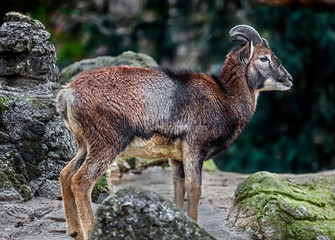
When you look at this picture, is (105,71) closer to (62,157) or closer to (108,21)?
(62,157)

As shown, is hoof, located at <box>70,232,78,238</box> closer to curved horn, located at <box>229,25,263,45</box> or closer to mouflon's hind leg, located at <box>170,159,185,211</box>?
mouflon's hind leg, located at <box>170,159,185,211</box>

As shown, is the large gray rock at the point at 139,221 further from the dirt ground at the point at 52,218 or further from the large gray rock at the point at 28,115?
the large gray rock at the point at 28,115

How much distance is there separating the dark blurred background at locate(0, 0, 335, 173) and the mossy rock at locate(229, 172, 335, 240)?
368 inches

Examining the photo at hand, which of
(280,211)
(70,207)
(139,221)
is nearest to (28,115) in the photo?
(70,207)

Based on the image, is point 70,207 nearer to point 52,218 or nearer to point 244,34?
point 52,218

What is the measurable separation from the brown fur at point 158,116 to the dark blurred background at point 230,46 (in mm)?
9405

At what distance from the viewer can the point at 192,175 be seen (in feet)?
25.1

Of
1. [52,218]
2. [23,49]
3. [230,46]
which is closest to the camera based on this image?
[52,218]

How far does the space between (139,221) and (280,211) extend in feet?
9.00

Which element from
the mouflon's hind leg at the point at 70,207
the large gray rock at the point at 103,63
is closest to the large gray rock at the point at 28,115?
the mouflon's hind leg at the point at 70,207

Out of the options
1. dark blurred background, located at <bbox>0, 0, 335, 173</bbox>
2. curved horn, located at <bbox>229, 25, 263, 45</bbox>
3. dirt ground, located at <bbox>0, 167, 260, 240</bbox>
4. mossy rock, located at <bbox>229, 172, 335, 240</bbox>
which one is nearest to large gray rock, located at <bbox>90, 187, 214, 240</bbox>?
dirt ground, located at <bbox>0, 167, 260, 240</bbox>

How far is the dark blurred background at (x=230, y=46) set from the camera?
701 inches

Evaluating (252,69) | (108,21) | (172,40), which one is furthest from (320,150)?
(252,69)

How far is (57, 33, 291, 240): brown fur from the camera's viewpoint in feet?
22.3
